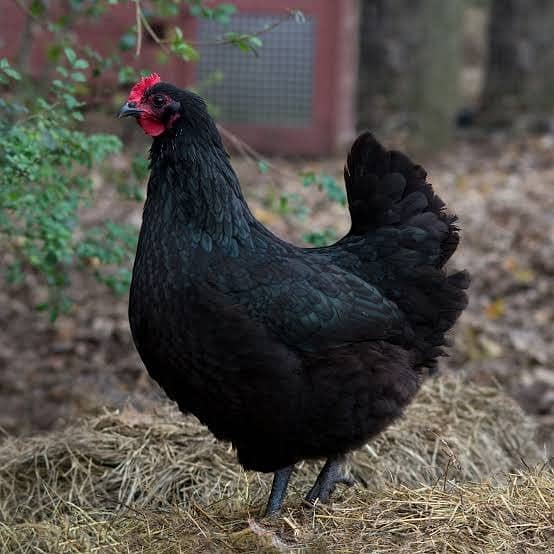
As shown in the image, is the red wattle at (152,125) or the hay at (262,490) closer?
the hay at (262,490)

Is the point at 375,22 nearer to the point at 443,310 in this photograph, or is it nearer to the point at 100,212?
the point at 100,212

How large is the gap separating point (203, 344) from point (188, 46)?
159 cm

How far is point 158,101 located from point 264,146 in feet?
28.1

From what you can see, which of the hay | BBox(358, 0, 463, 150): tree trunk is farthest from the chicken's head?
BBox(358, 0, 463, 150): tree trunk

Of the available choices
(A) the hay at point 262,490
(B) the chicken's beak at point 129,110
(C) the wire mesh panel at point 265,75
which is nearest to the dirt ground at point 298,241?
(A) the hay at point 262,490

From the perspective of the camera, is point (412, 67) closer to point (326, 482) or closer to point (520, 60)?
point (520, 60)

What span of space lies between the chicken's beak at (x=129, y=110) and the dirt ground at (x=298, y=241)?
1524mm

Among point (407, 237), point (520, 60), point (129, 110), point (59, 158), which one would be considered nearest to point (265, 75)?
point (520, 60)

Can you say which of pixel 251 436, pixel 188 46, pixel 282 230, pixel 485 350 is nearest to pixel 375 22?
pixel 282 230

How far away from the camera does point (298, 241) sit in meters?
8.58

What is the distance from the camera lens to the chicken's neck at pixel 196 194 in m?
3.88

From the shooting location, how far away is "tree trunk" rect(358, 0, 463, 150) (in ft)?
40.6

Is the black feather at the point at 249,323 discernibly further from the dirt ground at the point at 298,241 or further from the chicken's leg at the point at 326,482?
the dirt ground at the point at 298,241

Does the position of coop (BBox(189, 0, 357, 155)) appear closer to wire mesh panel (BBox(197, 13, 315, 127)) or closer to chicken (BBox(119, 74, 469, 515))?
wire mesh panel (BBox(197, 13, 315, 127))
